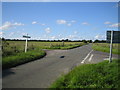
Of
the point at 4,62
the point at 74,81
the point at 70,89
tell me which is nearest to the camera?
the point at 70,89

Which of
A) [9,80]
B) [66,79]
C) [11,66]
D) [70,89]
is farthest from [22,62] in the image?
[70,89]

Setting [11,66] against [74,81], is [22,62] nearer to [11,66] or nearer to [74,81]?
[11,66]

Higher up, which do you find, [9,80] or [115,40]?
[115,40]

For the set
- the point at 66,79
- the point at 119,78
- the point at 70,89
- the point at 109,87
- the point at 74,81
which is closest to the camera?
the point at 70,89

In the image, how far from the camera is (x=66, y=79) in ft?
22.5

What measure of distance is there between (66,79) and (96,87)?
4.71ft

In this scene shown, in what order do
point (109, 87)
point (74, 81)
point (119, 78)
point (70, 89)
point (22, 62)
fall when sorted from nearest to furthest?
point (70, 89), point (109, 87), point (74, 81), point (119, 78), point (22, 62)

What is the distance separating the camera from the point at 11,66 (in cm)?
1012

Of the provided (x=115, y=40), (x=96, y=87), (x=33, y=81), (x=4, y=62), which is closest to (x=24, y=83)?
(x=33, y=81)

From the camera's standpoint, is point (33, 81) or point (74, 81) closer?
point (74, 81)

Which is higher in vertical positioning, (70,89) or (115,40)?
(115,40)

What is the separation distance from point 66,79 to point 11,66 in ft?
15.4

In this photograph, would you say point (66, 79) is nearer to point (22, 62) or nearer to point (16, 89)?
point (16, 89)

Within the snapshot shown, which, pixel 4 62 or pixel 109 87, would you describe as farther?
pixel 4 62
